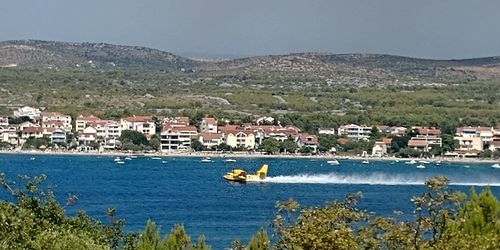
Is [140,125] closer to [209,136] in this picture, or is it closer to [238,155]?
[209,136]

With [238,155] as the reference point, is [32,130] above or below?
above

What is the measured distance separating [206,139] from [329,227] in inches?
2979

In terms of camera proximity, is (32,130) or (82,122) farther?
(32,130)

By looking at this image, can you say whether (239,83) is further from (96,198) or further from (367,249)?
(367,249)

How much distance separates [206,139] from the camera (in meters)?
87.6

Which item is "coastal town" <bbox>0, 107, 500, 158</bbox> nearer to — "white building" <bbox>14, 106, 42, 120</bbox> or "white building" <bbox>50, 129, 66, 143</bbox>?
"white building" <bbox>50, 129, 66, 143</bbox>

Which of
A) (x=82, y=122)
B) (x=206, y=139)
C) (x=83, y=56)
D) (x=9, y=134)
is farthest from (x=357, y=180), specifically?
(x=83, y=56)

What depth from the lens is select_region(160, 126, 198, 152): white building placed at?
280 ft

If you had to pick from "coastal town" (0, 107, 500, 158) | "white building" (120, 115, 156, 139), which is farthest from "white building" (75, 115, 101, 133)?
"white building" (120, 115, 156, 139)

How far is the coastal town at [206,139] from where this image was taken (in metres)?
86.2

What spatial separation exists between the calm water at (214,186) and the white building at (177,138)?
9.09 ft

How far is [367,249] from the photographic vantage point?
1297 cm

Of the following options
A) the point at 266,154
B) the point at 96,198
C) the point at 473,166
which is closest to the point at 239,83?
the point at 266,154

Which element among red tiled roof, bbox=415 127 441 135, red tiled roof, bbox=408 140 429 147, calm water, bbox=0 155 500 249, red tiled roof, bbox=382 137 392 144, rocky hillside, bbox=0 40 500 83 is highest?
rocky hillside, bbox=0 40 500 83
